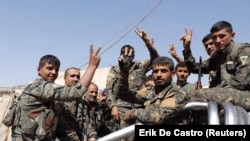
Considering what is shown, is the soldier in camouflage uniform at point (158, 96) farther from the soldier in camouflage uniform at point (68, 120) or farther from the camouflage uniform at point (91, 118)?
the camouflage uniform at point (91, 118)

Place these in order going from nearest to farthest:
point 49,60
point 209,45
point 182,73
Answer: point 49,60
point 209,45
point 182,73

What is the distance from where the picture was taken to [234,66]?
→ 127 inches

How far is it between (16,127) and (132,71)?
84.0 inches

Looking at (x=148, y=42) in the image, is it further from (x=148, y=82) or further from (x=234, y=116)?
(x=234, y=116)

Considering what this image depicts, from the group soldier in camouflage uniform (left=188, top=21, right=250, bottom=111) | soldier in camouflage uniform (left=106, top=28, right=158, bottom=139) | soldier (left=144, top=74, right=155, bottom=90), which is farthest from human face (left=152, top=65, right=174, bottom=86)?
soldier (left=144, top=74, right=155, bottom=90)

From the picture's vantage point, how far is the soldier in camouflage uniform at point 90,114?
5.14 m

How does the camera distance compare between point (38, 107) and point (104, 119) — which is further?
point (104, 119)

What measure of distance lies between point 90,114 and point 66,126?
4.59 ft

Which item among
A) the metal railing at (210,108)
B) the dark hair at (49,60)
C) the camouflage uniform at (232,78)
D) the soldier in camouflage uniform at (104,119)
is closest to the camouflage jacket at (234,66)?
the camouflage uniform at (232,78)

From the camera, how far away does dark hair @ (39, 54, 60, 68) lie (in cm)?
406

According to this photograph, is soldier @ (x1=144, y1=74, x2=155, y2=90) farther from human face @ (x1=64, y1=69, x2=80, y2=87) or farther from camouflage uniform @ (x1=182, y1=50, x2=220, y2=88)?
camouflage uniform @ (x1=182, y1=50, x2=220, y2=88)

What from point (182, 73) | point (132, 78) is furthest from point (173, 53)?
point (132, 78)

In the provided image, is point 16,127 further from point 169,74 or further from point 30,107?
point 169,74

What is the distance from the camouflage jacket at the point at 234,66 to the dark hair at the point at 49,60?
1840mm
